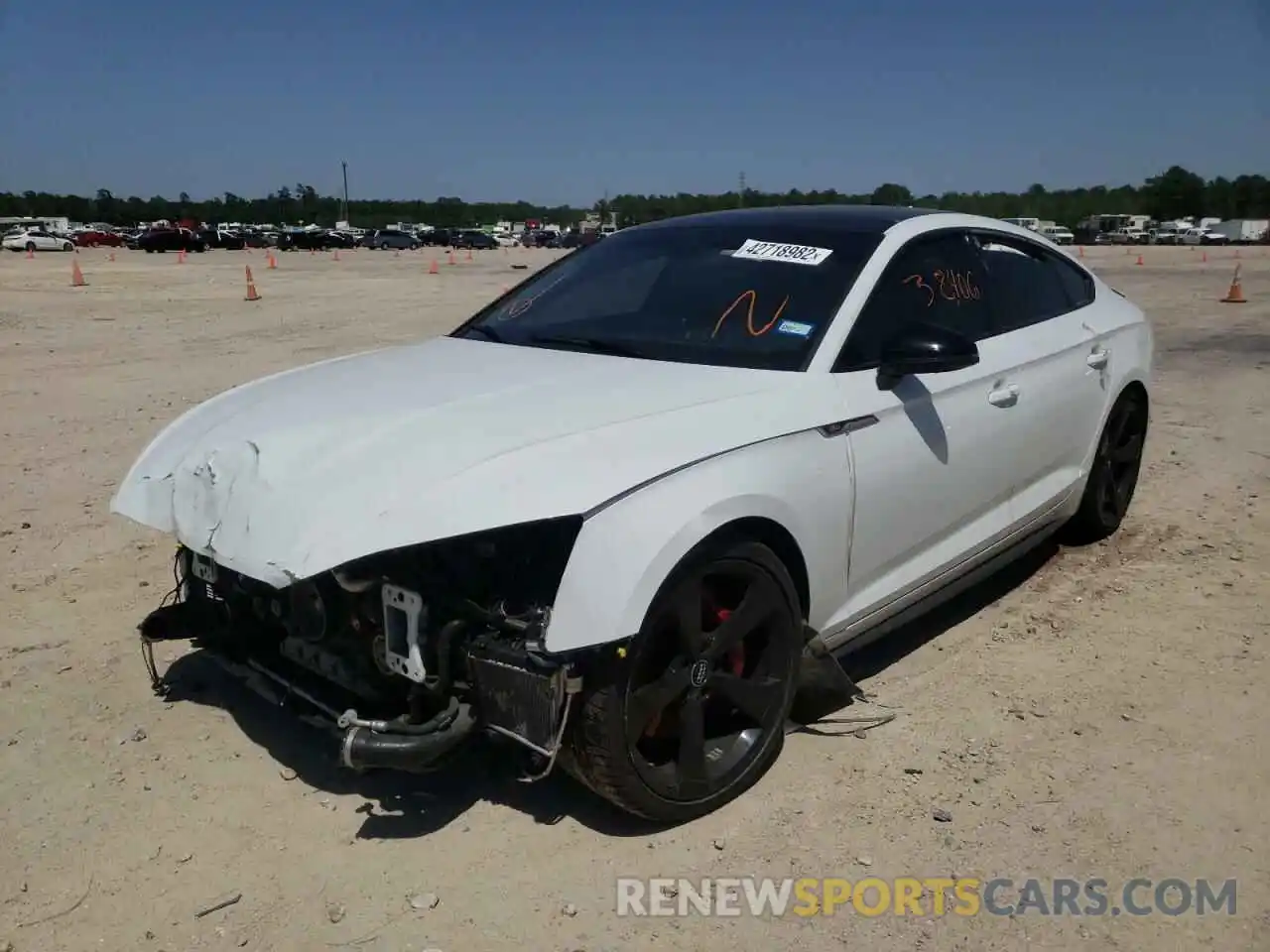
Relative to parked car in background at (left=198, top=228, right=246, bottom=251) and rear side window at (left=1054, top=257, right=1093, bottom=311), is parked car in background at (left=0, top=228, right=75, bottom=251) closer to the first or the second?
parked car in background at (left=198, top=228, right=246, bottom=251)

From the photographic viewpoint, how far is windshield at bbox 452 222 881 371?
3.37 meters

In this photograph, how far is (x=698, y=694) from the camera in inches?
113

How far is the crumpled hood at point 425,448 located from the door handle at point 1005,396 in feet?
3.34

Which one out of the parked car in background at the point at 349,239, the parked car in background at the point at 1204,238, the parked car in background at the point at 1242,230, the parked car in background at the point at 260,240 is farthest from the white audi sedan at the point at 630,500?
the parked car in background at the point at 1242,230

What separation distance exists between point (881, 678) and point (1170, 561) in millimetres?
2077

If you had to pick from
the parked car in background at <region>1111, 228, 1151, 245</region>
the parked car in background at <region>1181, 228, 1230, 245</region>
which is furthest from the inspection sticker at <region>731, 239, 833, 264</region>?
the parked car in background at <region>1181, 228, 1230, 245</region>

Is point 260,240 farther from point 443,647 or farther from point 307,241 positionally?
point 443,647

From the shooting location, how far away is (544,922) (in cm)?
255

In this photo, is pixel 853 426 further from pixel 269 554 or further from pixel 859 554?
pixel 269 554

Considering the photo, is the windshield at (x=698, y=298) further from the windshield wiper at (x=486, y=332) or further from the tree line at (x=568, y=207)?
the tree line at (x=568, y=207)

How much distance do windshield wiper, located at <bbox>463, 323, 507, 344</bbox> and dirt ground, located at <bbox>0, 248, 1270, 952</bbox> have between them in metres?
1.52

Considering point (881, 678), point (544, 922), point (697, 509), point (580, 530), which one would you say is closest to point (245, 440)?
point (580, 530)

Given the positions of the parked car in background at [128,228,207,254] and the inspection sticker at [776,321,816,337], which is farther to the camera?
the parked car in background at [128,228,207,254]

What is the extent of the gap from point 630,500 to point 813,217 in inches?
75.9
